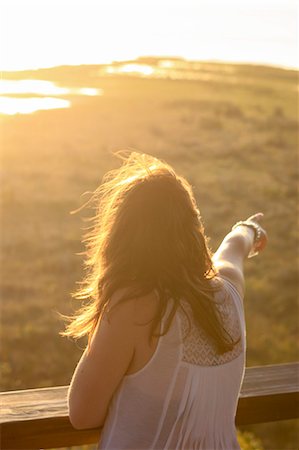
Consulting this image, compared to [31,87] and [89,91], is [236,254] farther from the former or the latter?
[89,91]

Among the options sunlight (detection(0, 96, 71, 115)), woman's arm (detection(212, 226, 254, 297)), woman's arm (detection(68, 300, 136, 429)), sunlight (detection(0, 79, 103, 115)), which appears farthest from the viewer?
sunlight (detection(0, 79, 103, 115))

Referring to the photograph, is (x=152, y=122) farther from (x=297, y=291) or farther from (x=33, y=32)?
(x=297, y=291)

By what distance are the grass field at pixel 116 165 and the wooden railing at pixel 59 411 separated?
1.00m

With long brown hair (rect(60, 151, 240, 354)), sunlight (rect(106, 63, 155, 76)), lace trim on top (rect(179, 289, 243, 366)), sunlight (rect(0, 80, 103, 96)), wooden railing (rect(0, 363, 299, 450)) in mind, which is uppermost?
long brown hair (rect(60, 151, 240, 354))

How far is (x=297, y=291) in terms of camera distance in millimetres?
11273

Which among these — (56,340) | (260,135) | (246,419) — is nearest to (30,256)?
A: (56,340)

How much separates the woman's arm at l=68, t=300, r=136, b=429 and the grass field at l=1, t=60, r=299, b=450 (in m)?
1.14

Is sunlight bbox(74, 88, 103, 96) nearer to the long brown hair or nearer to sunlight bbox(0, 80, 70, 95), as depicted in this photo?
sunlight bbox(0, 80, 70, 95)

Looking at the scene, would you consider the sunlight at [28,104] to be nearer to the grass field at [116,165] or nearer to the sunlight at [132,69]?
the grass field at [116,165]

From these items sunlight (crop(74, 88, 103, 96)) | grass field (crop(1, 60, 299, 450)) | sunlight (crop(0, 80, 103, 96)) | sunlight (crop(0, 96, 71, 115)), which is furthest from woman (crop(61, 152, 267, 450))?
sunlight (crop(74, 88, 103, 96))

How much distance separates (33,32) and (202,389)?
1641cm

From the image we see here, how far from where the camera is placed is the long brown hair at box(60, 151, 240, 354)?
74.9 inches

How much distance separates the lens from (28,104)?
2386 cm

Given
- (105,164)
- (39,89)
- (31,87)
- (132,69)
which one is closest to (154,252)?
(105,164)
